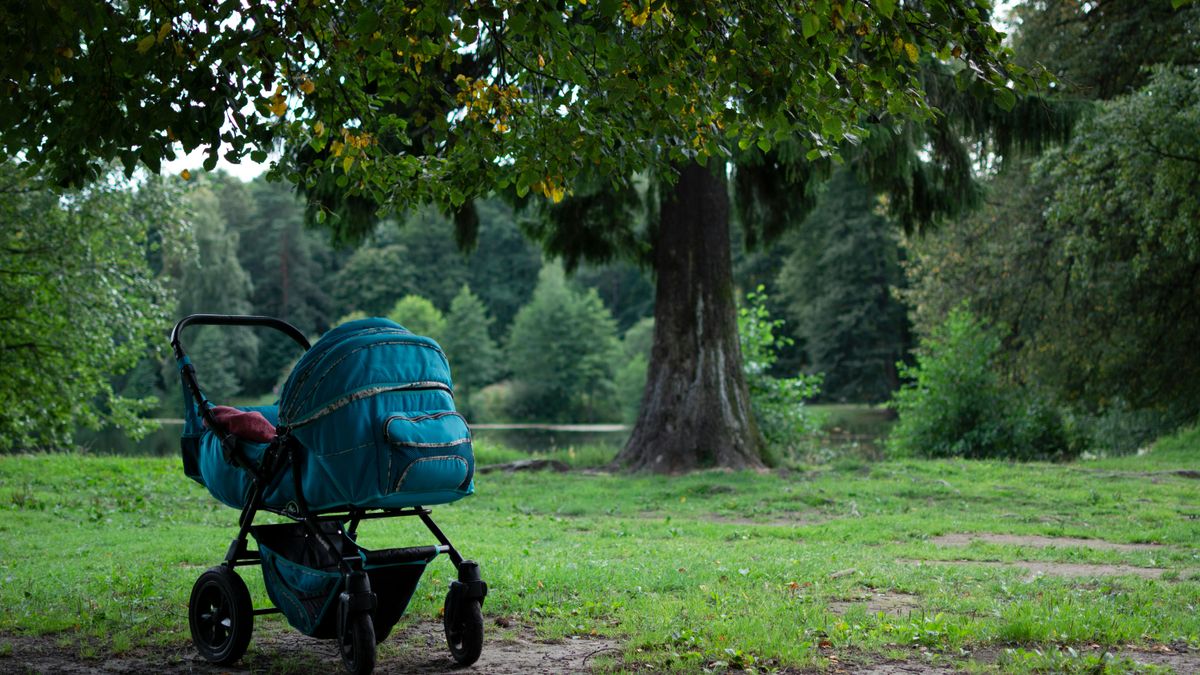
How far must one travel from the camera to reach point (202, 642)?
5.15 m

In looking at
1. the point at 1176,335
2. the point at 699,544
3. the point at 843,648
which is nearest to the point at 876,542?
the point at 699,544

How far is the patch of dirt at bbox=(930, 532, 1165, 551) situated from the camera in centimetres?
884

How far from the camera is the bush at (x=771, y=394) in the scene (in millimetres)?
17734

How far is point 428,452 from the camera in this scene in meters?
4.63

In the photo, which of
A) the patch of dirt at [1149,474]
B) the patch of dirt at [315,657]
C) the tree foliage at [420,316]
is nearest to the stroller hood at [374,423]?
the patch of dirt at [315,657]

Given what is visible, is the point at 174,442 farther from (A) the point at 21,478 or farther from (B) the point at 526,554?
(B) the point at 526,554

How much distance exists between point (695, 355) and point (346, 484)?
10.8m

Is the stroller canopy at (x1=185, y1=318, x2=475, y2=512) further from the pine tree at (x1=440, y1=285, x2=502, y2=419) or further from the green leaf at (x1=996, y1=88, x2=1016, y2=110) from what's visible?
the pine tree at (x1=440, y1=285, x2=502, y2=419)

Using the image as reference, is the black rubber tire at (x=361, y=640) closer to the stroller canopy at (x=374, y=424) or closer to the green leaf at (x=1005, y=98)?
the stroller canopy at (x=374, y=424)

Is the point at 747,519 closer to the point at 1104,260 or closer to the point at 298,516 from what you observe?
the point at 298,516

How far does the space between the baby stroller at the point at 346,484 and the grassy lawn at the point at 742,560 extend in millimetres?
720

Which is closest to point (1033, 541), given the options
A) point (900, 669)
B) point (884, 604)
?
point (884, 604)

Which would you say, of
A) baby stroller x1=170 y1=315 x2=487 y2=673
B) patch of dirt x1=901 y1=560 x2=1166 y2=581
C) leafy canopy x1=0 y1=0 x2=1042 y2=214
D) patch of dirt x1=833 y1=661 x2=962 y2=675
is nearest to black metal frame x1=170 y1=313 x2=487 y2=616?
baby stroller x1=170 y1=315 x2=487 y2=673

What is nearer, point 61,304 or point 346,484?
point 346,484
